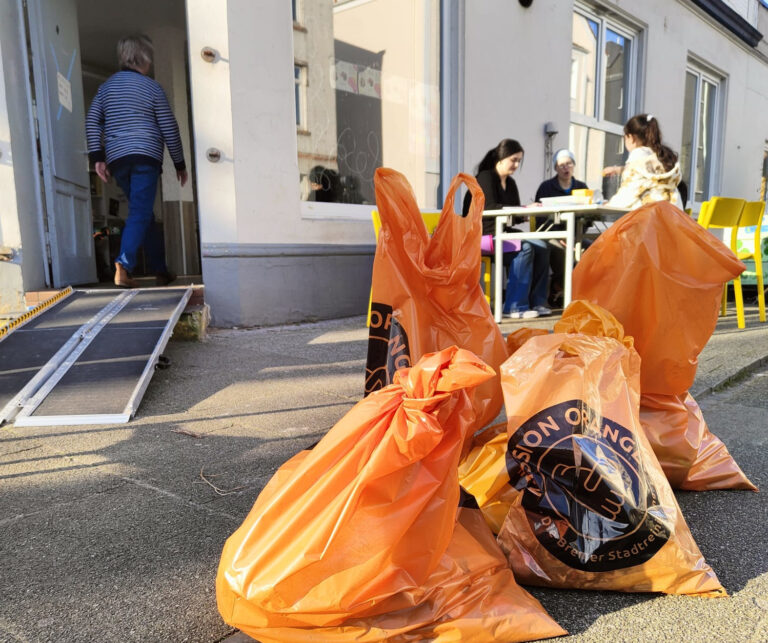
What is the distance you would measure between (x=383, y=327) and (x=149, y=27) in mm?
6839

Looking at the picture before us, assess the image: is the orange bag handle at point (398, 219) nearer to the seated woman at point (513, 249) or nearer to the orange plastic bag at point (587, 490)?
the orange plastic bag at point (587, 490)

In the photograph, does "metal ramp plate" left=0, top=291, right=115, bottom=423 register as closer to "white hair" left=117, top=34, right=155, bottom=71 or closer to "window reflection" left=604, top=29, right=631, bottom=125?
"white hair" left=117, top=34, right=155, bottom=71

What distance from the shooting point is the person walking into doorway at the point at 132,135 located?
438 cm

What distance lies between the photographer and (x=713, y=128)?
12039 mm

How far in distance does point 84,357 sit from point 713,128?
12.8m

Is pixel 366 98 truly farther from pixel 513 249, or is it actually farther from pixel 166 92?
pixel 166 92

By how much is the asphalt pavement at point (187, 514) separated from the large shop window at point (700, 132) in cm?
963

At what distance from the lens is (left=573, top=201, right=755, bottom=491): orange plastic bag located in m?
1.75

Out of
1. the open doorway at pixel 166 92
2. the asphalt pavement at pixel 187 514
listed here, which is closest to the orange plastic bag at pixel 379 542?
the asphalt pavement at pixel 187 514

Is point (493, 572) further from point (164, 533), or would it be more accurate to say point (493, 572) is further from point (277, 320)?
point (277, 320)

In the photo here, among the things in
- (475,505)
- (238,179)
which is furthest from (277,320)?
(475,505)

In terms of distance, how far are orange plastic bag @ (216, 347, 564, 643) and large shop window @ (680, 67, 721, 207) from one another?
11559mm

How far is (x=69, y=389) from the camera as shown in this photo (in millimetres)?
2715

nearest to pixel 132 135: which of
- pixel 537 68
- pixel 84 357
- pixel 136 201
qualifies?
pixel 136 201
